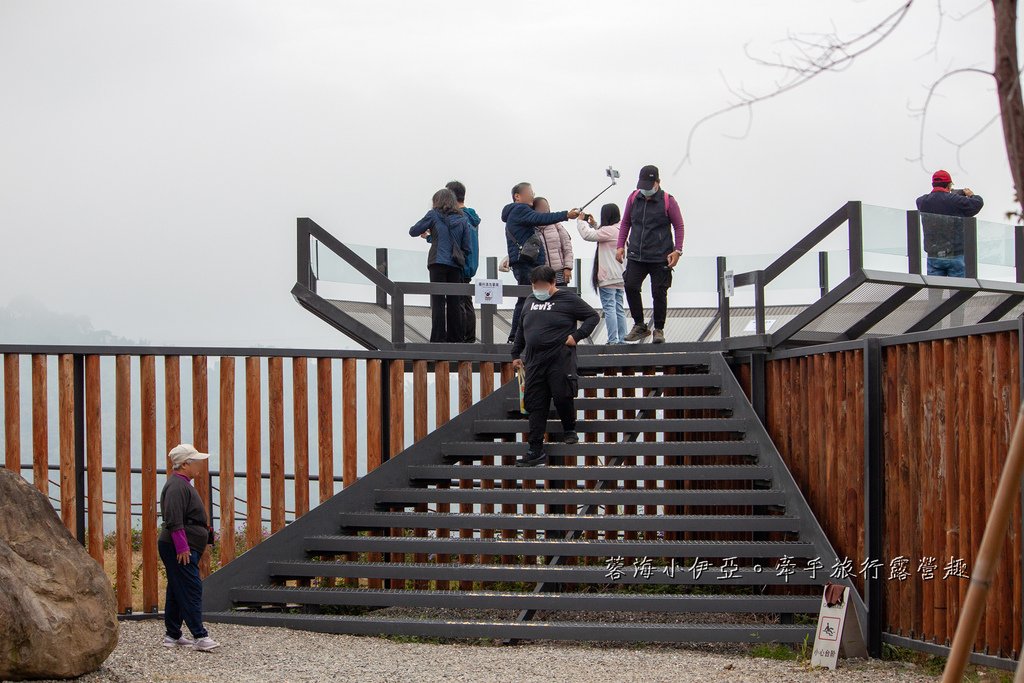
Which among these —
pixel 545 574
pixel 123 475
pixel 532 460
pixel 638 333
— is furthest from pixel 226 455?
pixel 638 333

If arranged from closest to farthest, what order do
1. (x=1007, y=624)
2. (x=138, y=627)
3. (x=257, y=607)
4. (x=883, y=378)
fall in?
(x=1007, y=624), (x=883, y=378), (x=138, y=627), (x=257, y=607)

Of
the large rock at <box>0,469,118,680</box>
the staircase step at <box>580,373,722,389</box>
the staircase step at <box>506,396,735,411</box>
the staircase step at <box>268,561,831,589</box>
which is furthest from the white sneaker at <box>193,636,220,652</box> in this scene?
the staircase step at <box>580,373,722,389</box>

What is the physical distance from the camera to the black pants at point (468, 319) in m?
14.6

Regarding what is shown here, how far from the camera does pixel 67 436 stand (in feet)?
38.1

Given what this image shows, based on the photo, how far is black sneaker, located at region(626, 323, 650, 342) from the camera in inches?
558

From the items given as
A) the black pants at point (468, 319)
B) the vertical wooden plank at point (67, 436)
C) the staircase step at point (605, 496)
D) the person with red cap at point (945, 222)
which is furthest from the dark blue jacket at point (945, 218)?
the vertical wooden plank at point (67, 436)

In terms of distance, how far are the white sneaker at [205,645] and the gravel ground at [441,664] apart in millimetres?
73

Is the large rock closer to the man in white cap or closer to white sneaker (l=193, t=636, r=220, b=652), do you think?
the man in white cap

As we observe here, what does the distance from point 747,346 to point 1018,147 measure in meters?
8.38

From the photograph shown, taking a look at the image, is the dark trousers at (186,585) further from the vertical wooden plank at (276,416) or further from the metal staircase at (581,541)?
the vertical wooden plank at (276,416)

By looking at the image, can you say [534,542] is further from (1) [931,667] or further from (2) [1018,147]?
(2) [1018,147]

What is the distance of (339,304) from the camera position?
46.8ft

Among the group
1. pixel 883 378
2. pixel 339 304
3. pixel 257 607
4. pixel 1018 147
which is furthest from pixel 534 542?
pixel 1018 147

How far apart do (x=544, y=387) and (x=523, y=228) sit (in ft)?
9.20
